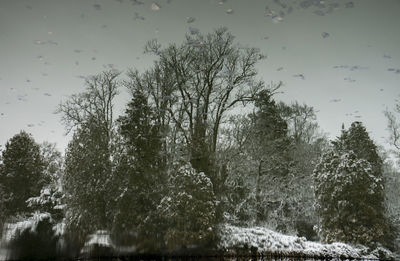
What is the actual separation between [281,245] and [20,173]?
69.4 ft

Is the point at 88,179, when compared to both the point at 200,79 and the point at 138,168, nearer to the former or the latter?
the point at 138,168

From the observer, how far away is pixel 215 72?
66.6 ft

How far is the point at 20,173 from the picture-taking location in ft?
84.5

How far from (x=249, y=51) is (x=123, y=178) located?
11.1m

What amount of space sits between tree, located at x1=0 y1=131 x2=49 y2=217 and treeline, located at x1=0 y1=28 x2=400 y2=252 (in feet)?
0.26

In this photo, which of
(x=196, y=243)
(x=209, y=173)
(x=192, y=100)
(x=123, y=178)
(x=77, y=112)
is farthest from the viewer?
(x=77, y=112)

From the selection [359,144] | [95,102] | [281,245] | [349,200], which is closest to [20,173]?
[95,102]

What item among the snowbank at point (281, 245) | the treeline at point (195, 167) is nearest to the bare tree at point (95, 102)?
the treeline at point (195, 167)

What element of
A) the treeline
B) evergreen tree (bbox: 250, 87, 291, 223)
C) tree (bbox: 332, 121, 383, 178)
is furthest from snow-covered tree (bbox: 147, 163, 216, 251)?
tree (bbox: 332, 121, 383, 178)

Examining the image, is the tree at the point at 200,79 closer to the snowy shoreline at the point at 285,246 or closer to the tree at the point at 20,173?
the snowy shoreline at the point at 285,246

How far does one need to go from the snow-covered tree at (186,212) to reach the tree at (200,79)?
17.5 feet

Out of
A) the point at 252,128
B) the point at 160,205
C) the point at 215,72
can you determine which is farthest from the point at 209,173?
the point at 215,72

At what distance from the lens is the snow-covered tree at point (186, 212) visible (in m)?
13.3

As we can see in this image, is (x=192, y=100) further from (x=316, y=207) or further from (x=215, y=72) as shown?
(x=316, y=207)
